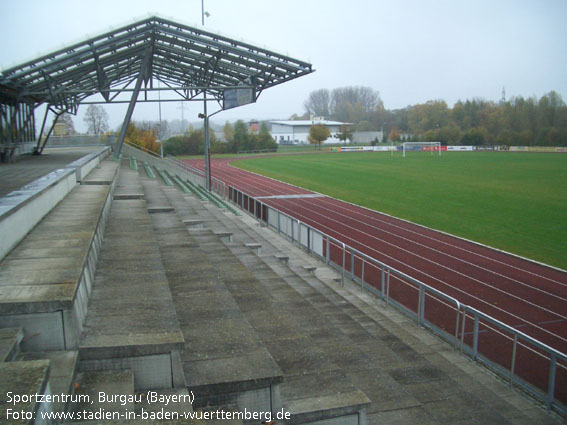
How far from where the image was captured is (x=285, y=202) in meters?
30.7

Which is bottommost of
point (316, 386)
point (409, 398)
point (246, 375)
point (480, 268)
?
point (480, 268)

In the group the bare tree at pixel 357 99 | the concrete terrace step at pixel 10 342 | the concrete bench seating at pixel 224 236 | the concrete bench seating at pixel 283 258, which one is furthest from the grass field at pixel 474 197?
the bare tree at pixel 357 99

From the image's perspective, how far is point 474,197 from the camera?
103 ft

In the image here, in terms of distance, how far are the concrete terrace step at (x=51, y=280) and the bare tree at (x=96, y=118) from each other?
3493 inches

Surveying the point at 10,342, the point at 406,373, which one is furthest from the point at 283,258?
the point at 10,342

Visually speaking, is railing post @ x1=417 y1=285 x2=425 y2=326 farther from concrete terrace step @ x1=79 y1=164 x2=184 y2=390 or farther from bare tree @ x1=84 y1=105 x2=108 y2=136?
bare tree @ x1=84 y1=105 x2=108 y2=136

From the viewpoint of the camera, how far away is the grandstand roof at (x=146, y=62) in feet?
63.5

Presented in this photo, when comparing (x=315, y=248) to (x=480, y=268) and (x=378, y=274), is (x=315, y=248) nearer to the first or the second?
(x=378, y=274)

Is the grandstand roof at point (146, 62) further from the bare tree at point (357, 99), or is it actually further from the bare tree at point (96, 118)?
the bare tree at point (357, 99)

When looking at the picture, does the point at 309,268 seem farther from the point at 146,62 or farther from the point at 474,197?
the point at 474,197

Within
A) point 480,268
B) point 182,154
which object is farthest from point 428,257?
point 182,154

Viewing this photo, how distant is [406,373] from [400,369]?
125 millimetres

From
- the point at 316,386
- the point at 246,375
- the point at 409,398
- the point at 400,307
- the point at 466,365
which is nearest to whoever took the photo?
the point at 246,375

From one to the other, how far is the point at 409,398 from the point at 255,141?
92927 mm
